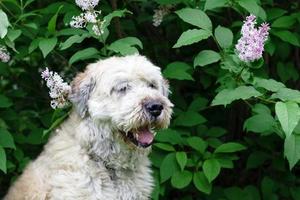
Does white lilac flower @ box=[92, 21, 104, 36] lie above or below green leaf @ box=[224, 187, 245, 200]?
above

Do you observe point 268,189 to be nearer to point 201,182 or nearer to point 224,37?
point 201,182

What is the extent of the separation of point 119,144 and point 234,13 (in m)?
1.93

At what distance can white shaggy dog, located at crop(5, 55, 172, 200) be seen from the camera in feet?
14.4

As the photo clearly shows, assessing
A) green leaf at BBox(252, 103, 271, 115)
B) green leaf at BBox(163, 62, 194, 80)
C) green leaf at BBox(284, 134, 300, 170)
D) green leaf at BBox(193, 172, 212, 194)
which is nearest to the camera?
green leaf at BBox(284, 134, 300, 170)

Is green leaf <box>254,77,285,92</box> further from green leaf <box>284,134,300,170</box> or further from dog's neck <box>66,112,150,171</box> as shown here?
dog's neck <box>66,112,150,171</box>

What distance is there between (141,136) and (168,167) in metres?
0.80

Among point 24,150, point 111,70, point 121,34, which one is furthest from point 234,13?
point 24,150

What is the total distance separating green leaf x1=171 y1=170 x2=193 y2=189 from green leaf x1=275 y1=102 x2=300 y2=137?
125 cm

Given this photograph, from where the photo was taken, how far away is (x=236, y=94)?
14.3 ft

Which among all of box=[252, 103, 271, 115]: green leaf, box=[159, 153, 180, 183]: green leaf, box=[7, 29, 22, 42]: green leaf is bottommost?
box=[159, 153, 180, 183]: green leaf

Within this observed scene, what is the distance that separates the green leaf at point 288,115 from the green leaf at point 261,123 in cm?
63

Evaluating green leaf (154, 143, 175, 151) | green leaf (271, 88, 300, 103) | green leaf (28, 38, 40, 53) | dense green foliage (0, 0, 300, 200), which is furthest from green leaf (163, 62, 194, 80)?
green leaf (28, 38, 40, 53)

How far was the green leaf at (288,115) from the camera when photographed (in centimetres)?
404

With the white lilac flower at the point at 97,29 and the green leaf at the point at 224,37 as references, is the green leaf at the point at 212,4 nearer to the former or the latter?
the green leaf at the point at 224,37
